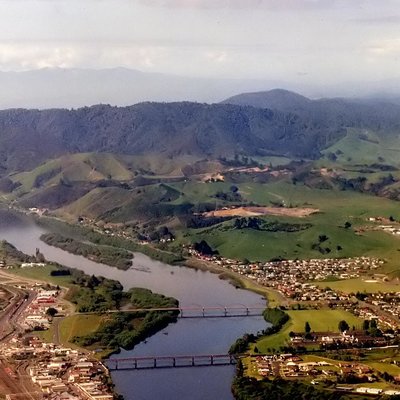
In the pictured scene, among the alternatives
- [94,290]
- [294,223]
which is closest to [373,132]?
[294,223]

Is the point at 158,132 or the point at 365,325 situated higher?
the point at 158,132

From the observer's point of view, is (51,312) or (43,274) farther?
(43,274)

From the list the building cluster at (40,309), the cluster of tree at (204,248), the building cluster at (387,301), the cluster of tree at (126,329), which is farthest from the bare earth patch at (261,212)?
the cluster of tree at (126,329)

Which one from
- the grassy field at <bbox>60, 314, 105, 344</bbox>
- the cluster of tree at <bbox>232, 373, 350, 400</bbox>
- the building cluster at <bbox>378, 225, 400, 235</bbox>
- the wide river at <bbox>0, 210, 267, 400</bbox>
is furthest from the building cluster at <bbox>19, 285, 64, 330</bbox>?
the building cluster at <bbox>378, 225, 400, 235</bbox>

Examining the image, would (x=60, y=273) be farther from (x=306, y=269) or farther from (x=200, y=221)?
(x=200, y=221)

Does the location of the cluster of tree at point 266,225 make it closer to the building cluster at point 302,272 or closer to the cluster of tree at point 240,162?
the building cluster at point 302,272

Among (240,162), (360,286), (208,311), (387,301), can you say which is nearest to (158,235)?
(360,286)
